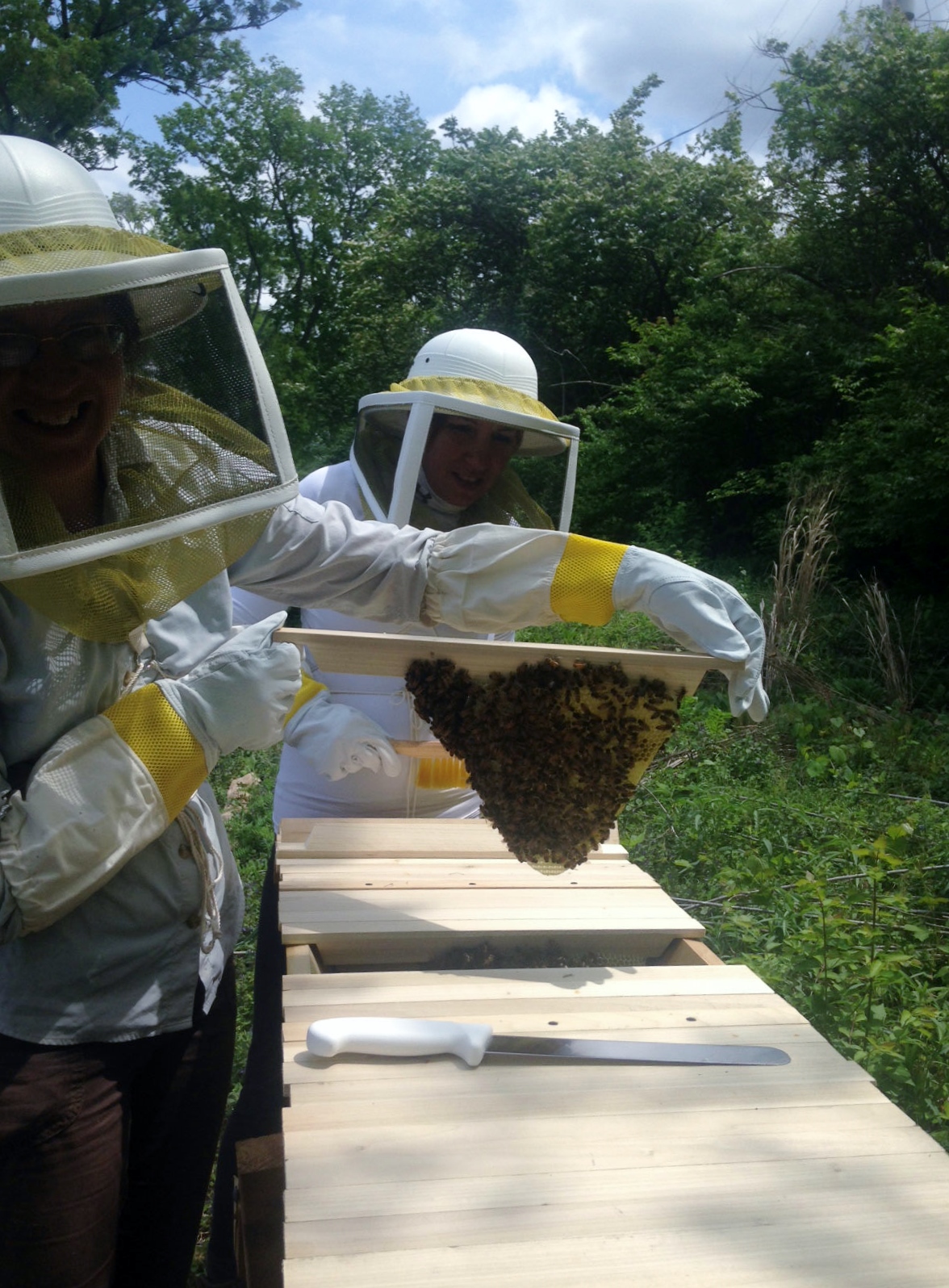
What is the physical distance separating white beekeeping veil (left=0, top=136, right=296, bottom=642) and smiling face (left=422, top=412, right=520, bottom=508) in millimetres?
1095

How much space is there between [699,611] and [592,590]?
0.21 m

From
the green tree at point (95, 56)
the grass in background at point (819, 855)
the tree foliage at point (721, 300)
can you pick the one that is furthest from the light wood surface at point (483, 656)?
the green tree at point (95, 56)

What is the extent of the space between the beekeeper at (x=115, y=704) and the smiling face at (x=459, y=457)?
104 cm

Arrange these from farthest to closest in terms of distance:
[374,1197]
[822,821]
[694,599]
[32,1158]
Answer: [822,821]
[694,599]
[32,1158]
[374,1197]

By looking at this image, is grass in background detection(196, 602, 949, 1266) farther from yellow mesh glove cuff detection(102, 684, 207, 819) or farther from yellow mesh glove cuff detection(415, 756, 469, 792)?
yellow mesh glove cuff detection(102, 684, 207, 819)

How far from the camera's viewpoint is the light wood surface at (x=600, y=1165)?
1.10 meters

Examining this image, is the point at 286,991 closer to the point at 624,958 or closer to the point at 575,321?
the point at 624,958

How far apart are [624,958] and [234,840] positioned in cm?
341

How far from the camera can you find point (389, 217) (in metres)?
17.0

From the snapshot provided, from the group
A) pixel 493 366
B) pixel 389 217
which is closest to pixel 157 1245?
pixel 493 366

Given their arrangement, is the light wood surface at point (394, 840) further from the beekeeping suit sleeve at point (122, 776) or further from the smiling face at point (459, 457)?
the smiling face at point (459, 457)

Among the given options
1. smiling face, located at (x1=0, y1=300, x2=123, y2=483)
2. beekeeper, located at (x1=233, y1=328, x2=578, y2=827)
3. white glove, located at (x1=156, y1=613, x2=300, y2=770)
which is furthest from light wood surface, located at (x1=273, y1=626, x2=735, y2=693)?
smiling face, located at (x1=0, y1=300, x2=123, y2=483)

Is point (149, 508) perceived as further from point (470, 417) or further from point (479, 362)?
point (479, 362)

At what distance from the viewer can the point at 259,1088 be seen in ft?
7.54
